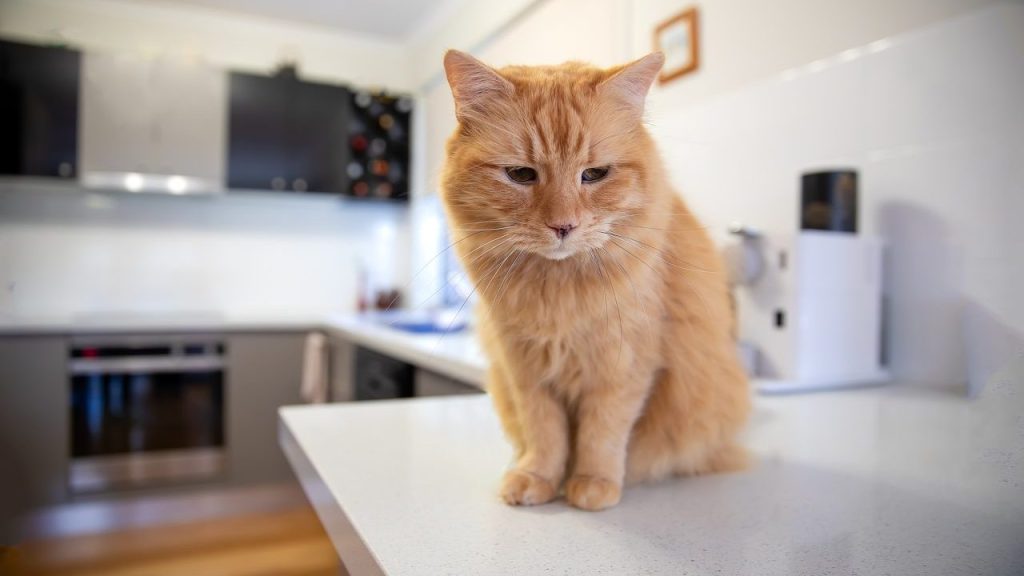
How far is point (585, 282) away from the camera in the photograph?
688 mm

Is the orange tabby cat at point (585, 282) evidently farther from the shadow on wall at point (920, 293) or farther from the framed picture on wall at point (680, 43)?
the framed picture on wall at point (680, 43)

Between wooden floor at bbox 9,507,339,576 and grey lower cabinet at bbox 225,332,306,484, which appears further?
grey lower cabinet at bbox 225,332,306,484

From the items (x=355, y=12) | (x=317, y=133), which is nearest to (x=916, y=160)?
(x=355, y=12)

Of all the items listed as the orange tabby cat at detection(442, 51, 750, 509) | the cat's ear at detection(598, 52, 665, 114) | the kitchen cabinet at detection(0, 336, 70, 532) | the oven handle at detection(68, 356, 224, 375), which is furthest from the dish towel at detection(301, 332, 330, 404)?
the cat's ear at detection(598, 52, 665, 114)

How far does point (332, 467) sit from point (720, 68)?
1.37 m

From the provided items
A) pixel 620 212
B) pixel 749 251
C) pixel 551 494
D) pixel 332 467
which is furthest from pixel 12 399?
pixel 749 251

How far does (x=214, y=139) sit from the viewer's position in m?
3.23

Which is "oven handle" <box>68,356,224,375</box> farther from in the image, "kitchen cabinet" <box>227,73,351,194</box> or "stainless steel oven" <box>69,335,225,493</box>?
"kitchen cabinet" <box>227,73,351,194</box>

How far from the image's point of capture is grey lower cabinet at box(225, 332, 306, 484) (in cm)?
270

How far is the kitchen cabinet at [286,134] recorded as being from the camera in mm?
3301

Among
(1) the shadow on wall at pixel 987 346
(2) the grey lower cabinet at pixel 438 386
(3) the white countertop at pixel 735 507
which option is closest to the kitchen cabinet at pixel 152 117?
(2) the grey lower cabinet at pixel 438 386

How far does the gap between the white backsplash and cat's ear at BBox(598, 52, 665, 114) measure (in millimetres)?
3075

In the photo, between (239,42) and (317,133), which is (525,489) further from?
(239,42)

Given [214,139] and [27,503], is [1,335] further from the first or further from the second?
[214,139]
